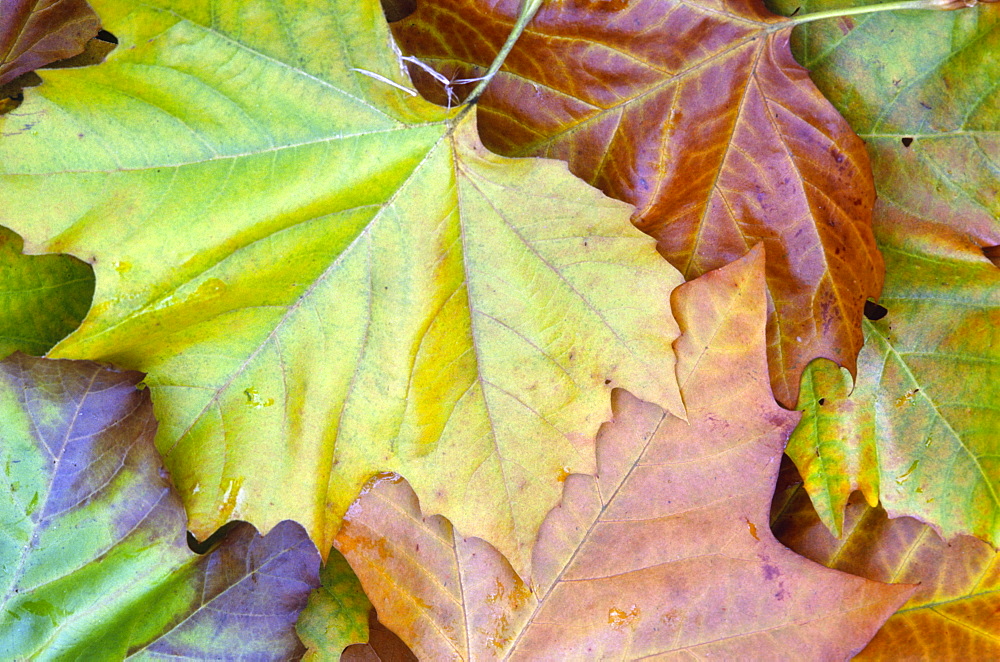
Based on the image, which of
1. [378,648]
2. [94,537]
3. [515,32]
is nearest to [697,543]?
[378,648]

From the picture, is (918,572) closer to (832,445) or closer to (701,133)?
(832,445)

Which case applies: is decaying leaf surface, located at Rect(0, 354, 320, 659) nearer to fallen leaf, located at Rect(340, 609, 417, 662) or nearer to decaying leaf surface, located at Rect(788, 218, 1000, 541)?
fallen leaf, located at Rect(340, 609, 417, 662)

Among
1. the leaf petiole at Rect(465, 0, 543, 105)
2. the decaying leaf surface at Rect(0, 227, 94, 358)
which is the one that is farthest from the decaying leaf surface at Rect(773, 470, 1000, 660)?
the decaying leaf surface at Rect(0, 227, 94, 358)

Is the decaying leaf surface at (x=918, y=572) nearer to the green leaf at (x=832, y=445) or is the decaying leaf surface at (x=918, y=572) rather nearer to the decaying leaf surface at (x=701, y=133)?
the green leaf at (x=832, y=445)

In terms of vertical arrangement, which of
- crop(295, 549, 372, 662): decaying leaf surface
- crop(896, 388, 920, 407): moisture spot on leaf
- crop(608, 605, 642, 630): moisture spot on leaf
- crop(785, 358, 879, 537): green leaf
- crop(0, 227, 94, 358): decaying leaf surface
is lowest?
crop(295, 549, 372, 662): decaying leaf surface

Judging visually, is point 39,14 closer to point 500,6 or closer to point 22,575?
point 500,6
